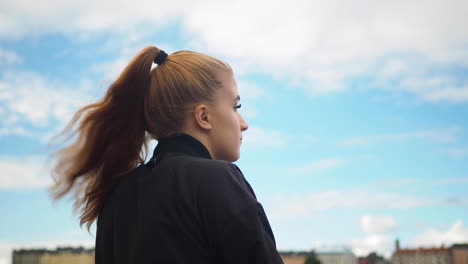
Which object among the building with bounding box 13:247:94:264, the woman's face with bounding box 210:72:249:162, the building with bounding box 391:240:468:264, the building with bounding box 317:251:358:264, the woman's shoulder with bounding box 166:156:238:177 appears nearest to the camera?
the woman's shoulder with bounding box 166:156:238:177

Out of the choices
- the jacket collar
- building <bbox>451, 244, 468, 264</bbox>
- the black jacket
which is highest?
building <bbox>451, 244, 468, 264</bbox>

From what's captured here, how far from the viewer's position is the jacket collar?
267 centimetres

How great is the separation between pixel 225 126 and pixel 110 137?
608mm

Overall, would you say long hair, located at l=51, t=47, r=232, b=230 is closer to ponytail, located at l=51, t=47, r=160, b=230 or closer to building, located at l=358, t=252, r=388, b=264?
ponytail, located at l=51, t=47, r=160, b=230

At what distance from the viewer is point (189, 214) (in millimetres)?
2389

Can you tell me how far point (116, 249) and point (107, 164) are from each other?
1.55ft

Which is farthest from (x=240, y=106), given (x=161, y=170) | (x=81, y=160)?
(x=81, y=160)

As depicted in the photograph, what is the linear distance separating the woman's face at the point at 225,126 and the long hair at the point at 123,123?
0.05 metres

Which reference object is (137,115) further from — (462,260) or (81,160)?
(462,260)

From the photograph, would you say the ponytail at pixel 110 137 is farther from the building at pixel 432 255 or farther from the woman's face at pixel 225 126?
the building at pixel 432 255

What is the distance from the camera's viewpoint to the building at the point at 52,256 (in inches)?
5212

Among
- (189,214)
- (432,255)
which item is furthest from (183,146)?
(432,255)

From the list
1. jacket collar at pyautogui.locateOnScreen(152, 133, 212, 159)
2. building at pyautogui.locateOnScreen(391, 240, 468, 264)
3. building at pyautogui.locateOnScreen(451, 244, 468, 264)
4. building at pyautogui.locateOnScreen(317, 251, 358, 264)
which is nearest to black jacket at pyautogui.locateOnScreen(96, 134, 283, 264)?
jacket collar at pyautogui.locateOnScreen(152, 133, 212, 159)

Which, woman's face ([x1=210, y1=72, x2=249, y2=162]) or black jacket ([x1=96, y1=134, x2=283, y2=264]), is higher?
woman's face ([x1=210, y1=72, x2=249, y2=162])
